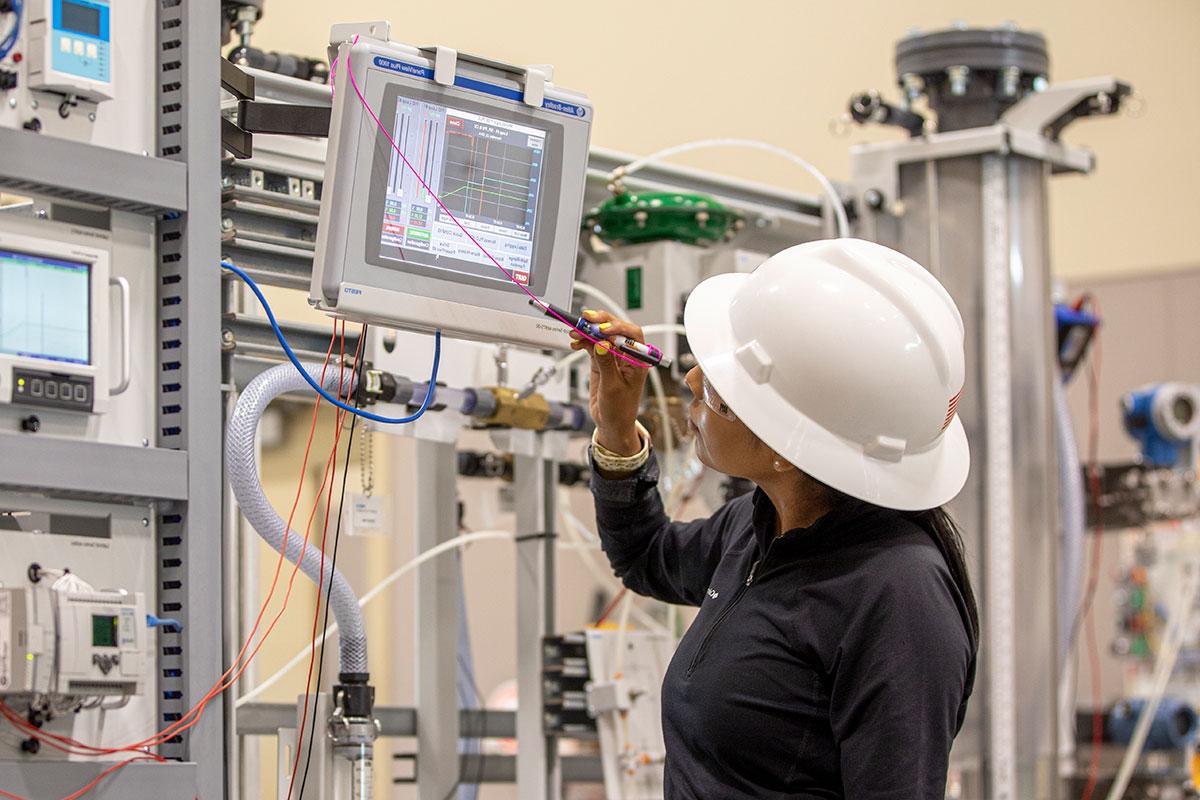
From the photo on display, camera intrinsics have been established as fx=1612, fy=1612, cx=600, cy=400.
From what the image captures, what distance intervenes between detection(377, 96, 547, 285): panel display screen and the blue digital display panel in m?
0.38

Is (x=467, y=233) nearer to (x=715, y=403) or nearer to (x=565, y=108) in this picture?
(x=565, y=108)

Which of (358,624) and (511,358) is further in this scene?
(511,358)

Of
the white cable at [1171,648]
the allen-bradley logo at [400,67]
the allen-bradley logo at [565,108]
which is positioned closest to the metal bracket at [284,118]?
the allen-bradley logo at [400,67]

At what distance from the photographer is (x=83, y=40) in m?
2.07

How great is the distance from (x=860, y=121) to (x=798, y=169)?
232 cm

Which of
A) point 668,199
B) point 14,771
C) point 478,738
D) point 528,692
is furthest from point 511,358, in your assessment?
point 14,771

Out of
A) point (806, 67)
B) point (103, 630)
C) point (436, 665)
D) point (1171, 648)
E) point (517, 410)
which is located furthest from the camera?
point (806, 67)

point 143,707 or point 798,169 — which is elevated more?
point 798,169

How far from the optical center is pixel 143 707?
82.3 inches

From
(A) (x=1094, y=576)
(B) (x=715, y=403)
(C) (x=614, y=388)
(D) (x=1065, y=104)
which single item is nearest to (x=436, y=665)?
(C) (x=614, y=388)

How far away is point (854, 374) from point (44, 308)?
101cm

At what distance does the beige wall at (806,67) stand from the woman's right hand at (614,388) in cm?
234

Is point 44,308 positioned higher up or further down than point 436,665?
higher up

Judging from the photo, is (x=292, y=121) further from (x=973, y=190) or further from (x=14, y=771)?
(x=973, y=190)
